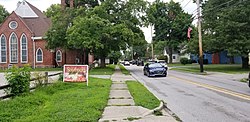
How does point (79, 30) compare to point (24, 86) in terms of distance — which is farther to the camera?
point (79, 30)

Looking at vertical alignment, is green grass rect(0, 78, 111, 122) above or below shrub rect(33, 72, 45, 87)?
below

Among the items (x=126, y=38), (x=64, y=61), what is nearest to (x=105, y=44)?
(x=126, y=38)

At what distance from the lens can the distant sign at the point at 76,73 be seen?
60.8 feet

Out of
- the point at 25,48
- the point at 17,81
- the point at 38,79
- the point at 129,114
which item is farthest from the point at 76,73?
the point at 25,48

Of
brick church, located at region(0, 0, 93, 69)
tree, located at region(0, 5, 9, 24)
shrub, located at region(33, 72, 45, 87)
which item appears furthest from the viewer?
tree, located at region(0, 5, 9, 24)

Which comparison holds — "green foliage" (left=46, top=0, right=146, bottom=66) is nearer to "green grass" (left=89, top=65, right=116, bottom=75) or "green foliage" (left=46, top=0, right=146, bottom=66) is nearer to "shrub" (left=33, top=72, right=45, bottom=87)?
"green grass" (left=89, top=65, right=116, bottom=75)

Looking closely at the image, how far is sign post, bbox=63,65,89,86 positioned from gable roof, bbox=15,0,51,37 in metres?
42.5

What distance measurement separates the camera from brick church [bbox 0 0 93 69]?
5859 cm

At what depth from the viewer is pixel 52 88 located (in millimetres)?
16047

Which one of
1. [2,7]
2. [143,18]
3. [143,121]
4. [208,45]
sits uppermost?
[2,7]

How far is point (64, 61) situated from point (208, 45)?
29771 mm

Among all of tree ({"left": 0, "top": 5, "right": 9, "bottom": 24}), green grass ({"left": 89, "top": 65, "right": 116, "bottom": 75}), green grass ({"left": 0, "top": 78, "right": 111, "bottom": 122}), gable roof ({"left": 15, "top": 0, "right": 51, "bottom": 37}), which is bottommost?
green grass ({"left": 0, "top": 78, "right": 111, "bottom": 122})

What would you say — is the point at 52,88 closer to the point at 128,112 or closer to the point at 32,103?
the point at 32,103

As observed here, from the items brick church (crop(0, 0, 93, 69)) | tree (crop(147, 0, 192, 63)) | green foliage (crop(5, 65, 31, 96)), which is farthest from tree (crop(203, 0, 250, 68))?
tree (crop(147, 0, 192, 63))
